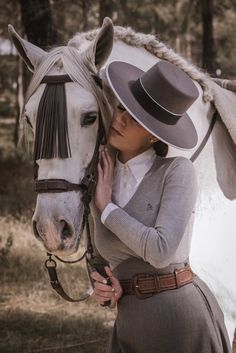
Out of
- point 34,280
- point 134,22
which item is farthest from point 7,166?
point 34,280

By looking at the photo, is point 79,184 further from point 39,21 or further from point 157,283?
point 39,21

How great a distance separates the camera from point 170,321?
2260mm

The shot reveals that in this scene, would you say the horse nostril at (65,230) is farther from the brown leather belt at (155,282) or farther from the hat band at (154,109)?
the hat band at (154,109)

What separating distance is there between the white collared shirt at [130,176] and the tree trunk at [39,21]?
629 cm

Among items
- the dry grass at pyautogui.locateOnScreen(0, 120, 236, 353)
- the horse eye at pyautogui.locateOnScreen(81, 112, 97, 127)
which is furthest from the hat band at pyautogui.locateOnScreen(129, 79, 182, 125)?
the dry grass at pyautogui.locateOnScreen(0, 120, 236, 353)

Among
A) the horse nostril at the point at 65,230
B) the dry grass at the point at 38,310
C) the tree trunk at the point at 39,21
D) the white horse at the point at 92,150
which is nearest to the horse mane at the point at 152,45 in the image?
the white horse at the point at 92,150

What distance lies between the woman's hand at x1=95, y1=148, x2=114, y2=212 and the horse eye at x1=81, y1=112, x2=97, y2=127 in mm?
117

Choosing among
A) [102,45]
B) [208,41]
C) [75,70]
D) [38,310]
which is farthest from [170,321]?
[208,41]

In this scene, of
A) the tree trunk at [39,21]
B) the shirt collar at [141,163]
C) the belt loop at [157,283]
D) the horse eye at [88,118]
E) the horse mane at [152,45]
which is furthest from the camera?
the tree trunk at [39,21]

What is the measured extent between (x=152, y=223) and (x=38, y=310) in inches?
142

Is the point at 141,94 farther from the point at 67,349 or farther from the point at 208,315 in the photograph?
the point at 67,349

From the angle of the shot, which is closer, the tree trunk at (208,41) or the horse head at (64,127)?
the horse head at (64,127)

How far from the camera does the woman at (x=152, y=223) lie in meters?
2.19

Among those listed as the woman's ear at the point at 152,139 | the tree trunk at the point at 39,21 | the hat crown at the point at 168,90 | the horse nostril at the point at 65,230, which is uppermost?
the hat crown at the point at 168,90
